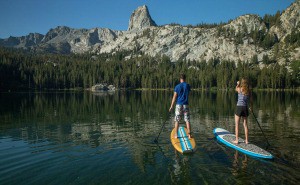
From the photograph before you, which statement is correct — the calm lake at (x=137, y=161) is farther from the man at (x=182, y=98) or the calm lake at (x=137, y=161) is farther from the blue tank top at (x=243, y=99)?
the blue tank top at (x=243, y=99)

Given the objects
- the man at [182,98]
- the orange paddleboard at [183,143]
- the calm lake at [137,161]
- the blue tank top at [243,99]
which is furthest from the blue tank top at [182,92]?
the blue tank top at [243,99]

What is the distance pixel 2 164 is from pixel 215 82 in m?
187

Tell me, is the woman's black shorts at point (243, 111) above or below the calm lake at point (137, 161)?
above

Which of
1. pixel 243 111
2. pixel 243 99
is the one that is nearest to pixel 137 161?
pixel 243 111

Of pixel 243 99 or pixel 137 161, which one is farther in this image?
pixel 243 99

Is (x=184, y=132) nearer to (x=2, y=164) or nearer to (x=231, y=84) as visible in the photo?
(x=2, y=164)

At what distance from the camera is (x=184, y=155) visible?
47.3 feet

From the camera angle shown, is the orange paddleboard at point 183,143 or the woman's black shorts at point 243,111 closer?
the orange paddleboard at point 183,143

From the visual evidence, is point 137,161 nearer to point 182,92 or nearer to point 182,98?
point 182,98

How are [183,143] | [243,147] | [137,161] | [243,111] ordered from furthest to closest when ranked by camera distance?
[243,111]
[183,143]
[243,147]
[137,161]

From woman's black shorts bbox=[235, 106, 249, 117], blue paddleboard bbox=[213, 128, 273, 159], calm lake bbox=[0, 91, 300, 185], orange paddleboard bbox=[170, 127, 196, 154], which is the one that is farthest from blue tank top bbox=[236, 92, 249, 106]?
orange paddleboard bbox=[170, 127, 196, 154]

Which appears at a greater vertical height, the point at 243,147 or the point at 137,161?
the point at 243,147

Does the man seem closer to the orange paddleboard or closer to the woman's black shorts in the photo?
the orange paddleboard

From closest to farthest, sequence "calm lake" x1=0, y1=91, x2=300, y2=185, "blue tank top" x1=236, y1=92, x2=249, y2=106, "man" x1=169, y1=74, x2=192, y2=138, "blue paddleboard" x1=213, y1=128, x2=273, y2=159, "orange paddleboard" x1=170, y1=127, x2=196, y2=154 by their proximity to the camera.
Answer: "calm lake" x1=0, y1=91, x2=300, y2=185, "blue paddleboard" x1=213, y1=128, x2=273, y2=159, "orange paddleboard" x1=170, y1=127, x2=196, y2=154, "blue tank top" x1=236, y1=92, x2=249, y2=106, "man" x1=169, y1=74, x2=192, y2=138
